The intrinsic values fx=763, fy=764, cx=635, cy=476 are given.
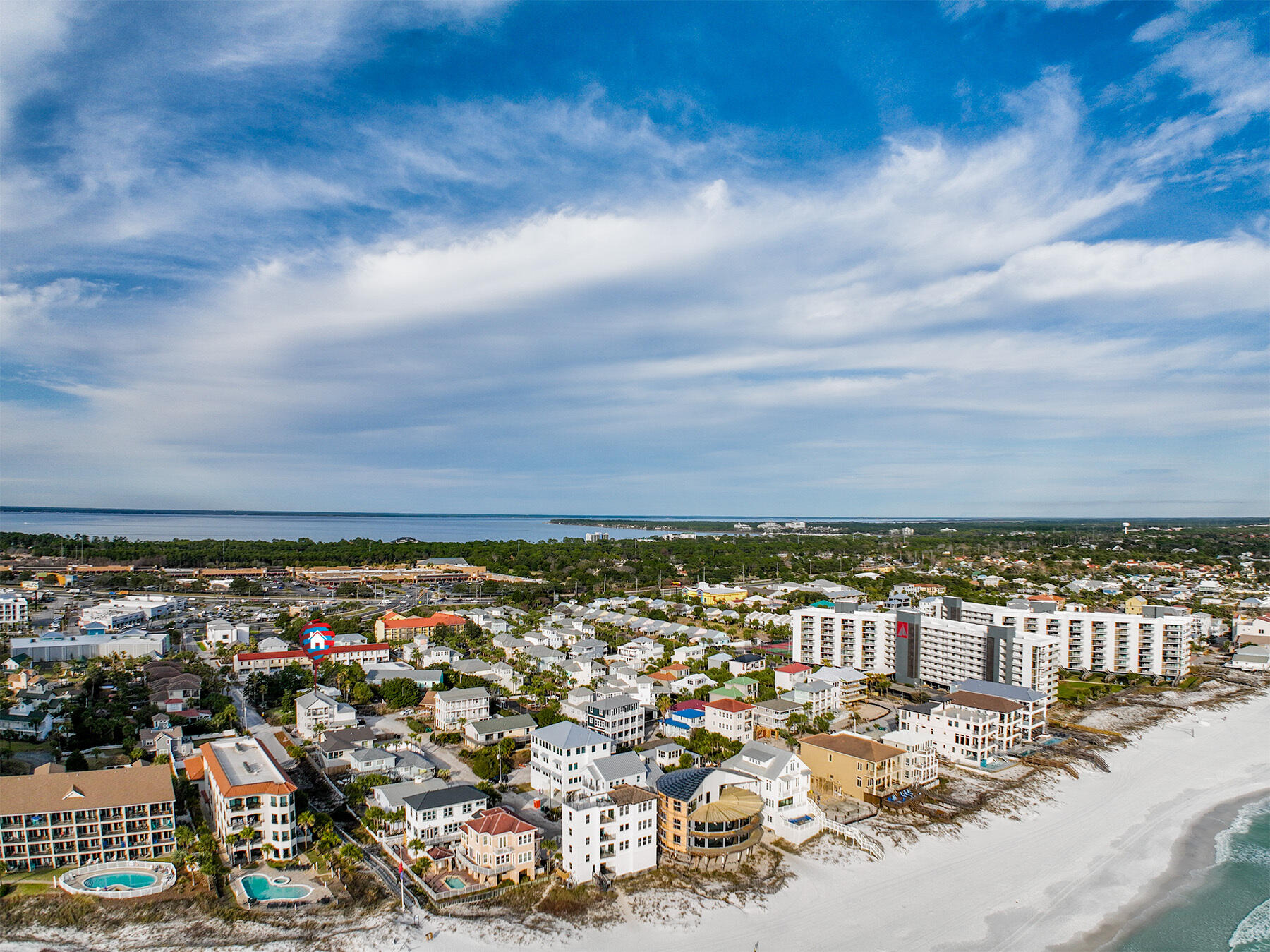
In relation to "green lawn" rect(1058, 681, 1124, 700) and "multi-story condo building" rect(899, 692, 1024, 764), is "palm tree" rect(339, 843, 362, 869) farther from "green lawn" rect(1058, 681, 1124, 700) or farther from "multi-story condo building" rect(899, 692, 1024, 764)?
"green lawn" rect(1058, 681, 1124, 700)

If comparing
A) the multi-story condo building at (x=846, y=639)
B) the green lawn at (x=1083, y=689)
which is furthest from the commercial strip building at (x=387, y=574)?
the green lawn at (x=1083, y=689)

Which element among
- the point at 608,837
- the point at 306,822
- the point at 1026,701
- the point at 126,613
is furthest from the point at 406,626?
the point at 1026,701

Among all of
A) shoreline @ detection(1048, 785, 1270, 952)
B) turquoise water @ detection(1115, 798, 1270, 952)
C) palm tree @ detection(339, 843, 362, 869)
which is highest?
palm tree @ detection(339, 843, 362, 869)

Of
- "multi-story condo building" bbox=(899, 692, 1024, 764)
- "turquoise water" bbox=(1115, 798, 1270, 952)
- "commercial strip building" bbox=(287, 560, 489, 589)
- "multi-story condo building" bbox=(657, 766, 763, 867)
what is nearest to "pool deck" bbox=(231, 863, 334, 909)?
"multi-story condo building" bbox=(657, 766, 763, 867)

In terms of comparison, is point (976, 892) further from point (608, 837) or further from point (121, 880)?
point (121, 880)

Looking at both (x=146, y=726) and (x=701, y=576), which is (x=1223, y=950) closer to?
(x=146, y=726)

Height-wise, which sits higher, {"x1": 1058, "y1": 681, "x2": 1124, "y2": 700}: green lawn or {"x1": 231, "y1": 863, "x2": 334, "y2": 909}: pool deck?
{"x1": 231, "y1": 863, "x2": 334, "y2": 909}: pool deck
